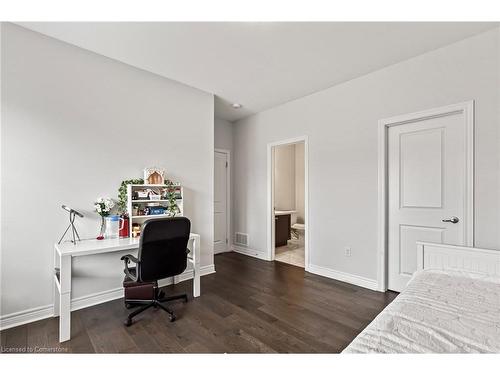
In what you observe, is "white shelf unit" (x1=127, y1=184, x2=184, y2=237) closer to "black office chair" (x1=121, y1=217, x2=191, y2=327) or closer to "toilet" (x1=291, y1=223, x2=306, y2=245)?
"black office chair" (x1=121, y1=217, x2=191, y2=327)

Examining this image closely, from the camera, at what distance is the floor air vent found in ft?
15.5

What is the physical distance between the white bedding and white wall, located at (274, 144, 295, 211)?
4485 millimetres

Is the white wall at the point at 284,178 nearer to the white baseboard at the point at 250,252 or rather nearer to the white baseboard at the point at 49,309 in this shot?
Result: the white baseboard at the point at 250,252

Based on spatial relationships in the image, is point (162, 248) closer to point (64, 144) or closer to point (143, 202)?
point (143, 202)

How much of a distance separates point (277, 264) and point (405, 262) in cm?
188

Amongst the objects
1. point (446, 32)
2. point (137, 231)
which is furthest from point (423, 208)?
point (137, 231)

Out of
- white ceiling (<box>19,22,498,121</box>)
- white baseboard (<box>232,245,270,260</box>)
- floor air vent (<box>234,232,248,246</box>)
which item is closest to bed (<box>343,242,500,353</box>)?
white ceiling (<box>19,22,498,121</box>)

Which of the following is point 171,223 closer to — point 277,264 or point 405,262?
point 277,264

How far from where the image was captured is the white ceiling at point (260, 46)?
2191 mm

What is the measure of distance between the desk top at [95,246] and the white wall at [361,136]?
8.01 ft

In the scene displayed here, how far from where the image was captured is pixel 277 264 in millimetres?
Result: 4082

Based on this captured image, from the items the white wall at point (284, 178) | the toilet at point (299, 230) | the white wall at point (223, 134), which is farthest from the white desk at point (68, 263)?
the white wall at point (284, 178)

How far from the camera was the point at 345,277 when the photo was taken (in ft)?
10.7
